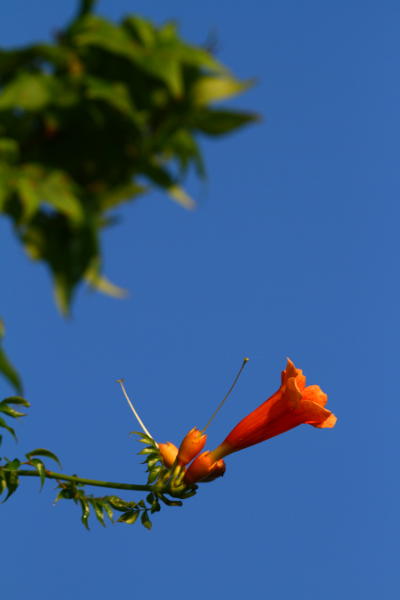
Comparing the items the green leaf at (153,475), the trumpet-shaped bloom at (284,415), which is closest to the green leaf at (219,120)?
the trumpet-shaped bloom at (284,415)

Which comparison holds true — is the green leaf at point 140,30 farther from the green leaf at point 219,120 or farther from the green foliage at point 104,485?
the green foliage at point 104,485

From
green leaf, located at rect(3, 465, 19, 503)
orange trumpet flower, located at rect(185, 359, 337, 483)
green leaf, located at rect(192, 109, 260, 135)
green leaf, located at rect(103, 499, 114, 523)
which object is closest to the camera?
green leaf, located at rect(3, 465, 19, 503)

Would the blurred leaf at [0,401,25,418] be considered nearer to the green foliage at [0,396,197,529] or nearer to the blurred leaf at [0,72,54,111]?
the green foliage at [0,396,197,529]

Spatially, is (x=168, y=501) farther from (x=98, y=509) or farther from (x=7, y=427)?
(x=7, y=427)

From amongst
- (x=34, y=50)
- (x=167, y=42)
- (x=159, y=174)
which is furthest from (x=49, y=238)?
(x=167, y=42)

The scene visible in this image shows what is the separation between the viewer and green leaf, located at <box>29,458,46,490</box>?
2.44 metres

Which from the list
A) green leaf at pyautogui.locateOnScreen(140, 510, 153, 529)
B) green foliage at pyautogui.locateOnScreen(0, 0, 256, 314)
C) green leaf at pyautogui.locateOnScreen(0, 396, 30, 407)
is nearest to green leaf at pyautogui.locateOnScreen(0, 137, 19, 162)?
green foliage at pyautogui.locateOnScreen(0, 0, 256, 314)

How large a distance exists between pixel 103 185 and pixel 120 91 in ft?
1.70

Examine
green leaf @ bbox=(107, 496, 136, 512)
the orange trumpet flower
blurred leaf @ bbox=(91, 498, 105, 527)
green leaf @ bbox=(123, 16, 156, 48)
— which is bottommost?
blurred leaf @ bbox=(91, 498, 105, 527)

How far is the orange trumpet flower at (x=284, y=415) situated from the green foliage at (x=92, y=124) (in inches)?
53.0

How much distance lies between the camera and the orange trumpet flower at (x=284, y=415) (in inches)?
110

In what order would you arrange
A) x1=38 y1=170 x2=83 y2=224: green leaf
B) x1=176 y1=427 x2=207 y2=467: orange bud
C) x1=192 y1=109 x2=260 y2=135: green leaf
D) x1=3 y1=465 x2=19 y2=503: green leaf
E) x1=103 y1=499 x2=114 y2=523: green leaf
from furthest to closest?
x1=192 y1=109 x2=260 y2=135: green leaf < x1=38 y1=170 x2=83 y2=224: green leaf < x1=176 y1=427 x2=207 y2=467: orange bud < x1=103 y1=499 x2=114 y2=523: green leaf < x1=3 y1=465 x2=19 y2=503: green leaf

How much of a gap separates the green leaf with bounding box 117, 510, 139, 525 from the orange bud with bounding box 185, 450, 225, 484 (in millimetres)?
248

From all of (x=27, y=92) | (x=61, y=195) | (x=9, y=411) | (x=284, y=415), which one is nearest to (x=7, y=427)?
(x=9, y=411)
